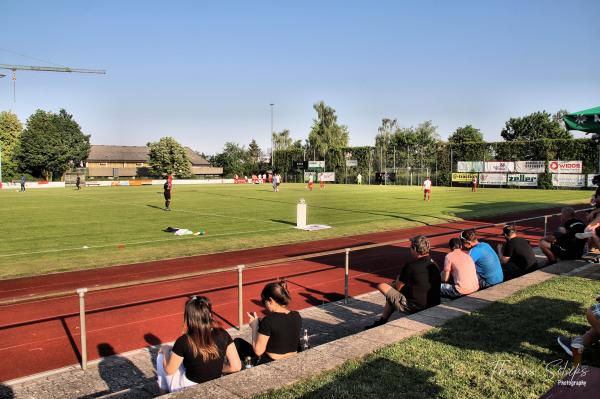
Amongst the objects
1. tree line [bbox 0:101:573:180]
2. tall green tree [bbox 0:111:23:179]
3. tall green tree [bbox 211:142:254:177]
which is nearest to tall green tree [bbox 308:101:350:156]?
tree line [bbox 0:101:573:180]

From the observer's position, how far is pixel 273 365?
15.5 ft

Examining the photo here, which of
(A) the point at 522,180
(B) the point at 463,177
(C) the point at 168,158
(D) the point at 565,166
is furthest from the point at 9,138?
(D) the point at 565,166

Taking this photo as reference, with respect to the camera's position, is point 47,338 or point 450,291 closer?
point 47,338

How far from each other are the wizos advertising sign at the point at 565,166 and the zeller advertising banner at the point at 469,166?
852cm

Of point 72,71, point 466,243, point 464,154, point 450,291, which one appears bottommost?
point 450,291

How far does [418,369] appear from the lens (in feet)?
15.4

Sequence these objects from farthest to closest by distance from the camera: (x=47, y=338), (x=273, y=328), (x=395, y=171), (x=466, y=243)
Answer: (x=395, y=171), (x=466, y=243), (x=47, y=338), (x=273, y=328)

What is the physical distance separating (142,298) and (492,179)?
58356mm

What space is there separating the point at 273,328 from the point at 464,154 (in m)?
65.3

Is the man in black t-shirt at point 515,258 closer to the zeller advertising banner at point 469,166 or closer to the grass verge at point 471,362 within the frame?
the grass verge at point 471,362

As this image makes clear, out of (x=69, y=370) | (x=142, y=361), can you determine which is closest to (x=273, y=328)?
(x=142, y=361)

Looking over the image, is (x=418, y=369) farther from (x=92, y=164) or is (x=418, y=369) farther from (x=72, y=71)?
(x=72, y=71)

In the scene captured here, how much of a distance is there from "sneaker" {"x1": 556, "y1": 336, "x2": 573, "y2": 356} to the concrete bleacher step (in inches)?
55.8

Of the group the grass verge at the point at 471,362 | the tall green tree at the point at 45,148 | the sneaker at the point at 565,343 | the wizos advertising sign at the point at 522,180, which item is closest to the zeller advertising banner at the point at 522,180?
the wizos advertising sign at the point at 522,180
